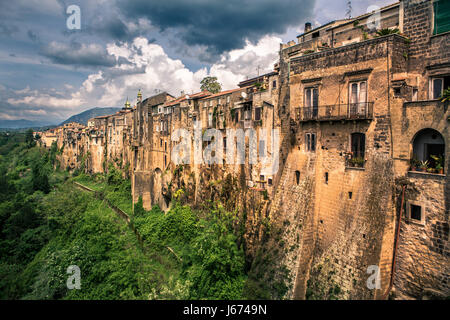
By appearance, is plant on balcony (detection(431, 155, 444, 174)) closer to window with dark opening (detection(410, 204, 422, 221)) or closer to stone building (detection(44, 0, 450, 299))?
stone building (detection(44, 0, 450, 299))

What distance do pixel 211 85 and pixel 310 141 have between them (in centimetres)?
2974

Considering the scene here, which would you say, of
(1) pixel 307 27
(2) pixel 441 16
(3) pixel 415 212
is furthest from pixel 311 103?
(1) pixel 307 27

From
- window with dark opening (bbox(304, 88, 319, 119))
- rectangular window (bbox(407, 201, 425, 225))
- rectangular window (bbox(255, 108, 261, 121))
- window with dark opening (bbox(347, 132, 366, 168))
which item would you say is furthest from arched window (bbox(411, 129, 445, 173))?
rectangular window (bbox(255, 108, 261, 121))

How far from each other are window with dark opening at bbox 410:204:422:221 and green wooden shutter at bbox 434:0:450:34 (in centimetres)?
846

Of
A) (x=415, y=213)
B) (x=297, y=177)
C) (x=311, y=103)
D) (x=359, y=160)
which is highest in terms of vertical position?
(x=311, y=103)

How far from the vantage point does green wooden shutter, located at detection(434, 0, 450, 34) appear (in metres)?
12.9

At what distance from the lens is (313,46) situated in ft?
64.2

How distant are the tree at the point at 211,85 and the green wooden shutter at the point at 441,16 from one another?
3173 centimetres

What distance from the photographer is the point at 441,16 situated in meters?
13.1

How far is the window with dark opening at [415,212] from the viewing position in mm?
13055

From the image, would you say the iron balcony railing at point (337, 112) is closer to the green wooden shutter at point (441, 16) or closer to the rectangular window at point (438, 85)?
the rectangular window at point (438, 85)

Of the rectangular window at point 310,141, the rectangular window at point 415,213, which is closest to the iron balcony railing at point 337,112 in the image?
the rectangular window at point 310,141

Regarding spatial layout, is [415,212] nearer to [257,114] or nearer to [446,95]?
[446,95]
